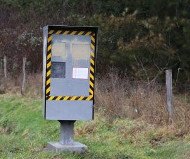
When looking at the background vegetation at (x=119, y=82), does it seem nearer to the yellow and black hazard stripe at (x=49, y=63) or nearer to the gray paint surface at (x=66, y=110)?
the gray paint surface at (x=66, y=110)

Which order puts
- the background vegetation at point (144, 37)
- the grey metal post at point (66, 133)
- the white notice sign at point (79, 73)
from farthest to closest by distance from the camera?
the background vegetation at point (144, 37), the grey metal post at point (66, 133), the white notice sign at point (79, 73)

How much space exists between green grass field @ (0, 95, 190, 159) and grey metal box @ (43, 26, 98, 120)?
88 centimetres

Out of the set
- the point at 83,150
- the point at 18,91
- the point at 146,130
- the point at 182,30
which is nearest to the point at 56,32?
the point at 83,150

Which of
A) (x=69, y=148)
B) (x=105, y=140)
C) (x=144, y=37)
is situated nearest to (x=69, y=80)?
(x=69, y=148)

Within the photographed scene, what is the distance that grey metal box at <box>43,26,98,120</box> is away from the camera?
1052cm

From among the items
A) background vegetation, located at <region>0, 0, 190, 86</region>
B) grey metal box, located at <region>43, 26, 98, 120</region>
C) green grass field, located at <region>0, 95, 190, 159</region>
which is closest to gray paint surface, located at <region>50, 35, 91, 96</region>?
grey metal box, located at <region>43, 26, 98, 120</region>

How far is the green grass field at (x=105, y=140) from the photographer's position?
10.5 meters

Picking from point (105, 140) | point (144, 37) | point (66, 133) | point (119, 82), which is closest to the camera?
point (66, 133)

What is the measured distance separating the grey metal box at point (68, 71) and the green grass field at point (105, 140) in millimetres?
881

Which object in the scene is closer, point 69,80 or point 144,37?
point 69,80

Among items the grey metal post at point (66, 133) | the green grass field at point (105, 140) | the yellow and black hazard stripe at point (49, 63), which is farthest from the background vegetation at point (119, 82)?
the yellow and black hazard stripe at point (49, 63)

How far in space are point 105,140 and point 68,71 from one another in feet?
7.85

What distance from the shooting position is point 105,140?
12234mm

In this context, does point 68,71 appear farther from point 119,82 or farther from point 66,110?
point 119,82
